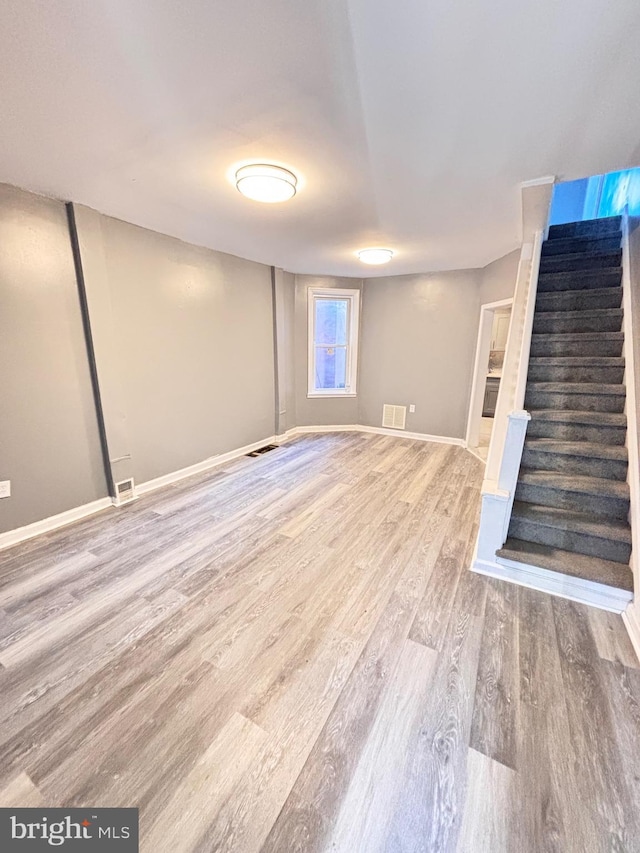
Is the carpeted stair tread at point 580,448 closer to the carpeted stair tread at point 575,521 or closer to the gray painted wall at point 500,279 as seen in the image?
the carpeted stair tread at point 575,521

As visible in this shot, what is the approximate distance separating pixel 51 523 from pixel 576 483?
3905 millimetres

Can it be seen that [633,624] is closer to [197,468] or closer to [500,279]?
[500,279]

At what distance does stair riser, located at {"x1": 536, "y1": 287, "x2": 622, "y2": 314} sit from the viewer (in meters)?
3.08

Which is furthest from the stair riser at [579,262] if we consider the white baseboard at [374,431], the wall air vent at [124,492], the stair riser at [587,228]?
the wall air vent at [124,492]

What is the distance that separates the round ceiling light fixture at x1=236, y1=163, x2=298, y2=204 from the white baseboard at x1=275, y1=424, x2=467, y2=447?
133 inches

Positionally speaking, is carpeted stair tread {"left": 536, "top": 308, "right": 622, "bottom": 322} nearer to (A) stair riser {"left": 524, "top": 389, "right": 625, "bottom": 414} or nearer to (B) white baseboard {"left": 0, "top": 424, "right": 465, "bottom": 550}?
(A) stair riser {"left": 524, "top": 389, "right": 625, "bottom": 414}

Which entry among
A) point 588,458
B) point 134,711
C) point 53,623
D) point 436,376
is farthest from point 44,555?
point 436,376

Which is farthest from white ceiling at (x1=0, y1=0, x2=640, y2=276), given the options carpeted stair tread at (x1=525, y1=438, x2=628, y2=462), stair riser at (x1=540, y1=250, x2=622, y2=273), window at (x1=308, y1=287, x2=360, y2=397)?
window at (x1=308, y1=287, x2=360, y2=397)

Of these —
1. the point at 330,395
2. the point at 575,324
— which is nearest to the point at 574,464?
the point at 575,324

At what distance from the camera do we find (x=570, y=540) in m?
2.19

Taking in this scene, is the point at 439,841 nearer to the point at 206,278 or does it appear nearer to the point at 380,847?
the point at 380,847

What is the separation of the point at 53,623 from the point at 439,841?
193cm

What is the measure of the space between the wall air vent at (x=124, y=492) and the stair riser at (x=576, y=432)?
3507 mm

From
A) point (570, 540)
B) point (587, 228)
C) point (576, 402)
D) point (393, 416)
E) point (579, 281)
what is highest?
point (587, 228)
